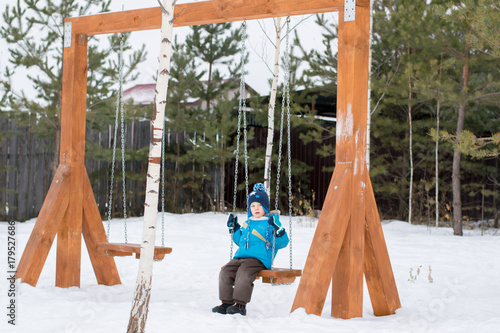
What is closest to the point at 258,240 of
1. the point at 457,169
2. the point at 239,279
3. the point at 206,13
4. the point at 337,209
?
the point at 239,279

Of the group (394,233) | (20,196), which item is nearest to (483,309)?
(394,233)

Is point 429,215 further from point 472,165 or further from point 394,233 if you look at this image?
point 394,233

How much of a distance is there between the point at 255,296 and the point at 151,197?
2333 mm

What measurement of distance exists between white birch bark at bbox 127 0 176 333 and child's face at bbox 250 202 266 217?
4.93 feet

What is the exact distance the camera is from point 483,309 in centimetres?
447

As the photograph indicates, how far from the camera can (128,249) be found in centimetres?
467

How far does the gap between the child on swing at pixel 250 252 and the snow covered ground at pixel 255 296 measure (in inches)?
8.3

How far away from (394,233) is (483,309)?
536cm

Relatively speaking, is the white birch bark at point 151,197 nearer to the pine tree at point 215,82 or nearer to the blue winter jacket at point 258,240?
the blue winter jacket at point 258,240

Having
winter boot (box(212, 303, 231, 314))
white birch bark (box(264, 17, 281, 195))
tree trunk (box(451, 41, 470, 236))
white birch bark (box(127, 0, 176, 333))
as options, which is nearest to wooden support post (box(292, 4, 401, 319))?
winter boot (box(212, 303, 231, 314))

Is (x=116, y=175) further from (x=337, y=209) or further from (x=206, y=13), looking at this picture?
(x=337, y=209)

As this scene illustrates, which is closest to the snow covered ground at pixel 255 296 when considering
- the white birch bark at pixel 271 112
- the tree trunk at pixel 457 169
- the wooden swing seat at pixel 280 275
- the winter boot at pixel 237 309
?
the winter boot at pixel 237 309

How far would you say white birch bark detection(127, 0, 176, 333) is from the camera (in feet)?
10.5

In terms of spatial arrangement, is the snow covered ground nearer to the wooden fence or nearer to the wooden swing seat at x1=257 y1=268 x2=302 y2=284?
the wooden swing seat at x1=257 y1=268 x2=302 y2=284
